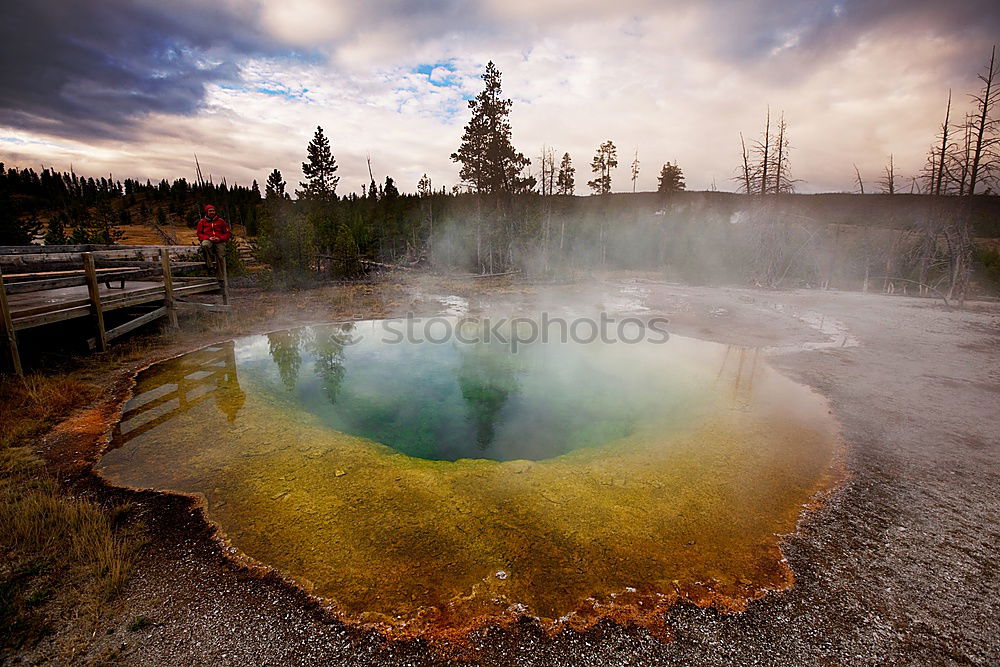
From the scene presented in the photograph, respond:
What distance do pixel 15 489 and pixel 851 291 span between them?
96.9 feet

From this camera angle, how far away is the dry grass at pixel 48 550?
9.32 feet

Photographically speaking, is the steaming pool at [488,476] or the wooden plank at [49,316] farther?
the wooden plank at [49,316]

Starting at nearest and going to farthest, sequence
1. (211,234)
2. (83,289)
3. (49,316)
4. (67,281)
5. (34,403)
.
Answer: (34,403) → (49,316) → (67,281) → (83,289) → (211,234)

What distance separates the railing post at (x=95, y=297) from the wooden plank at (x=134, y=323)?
0.15m

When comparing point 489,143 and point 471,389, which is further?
point 489,143

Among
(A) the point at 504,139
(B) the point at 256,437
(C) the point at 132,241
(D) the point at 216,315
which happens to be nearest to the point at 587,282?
(A) the point at 504,139

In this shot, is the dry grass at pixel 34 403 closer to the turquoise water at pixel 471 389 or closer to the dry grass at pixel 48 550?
the dry grass at pixel 48 550

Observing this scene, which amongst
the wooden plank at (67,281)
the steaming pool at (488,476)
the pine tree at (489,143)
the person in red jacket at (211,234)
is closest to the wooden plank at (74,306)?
the wooden plank at (67,281)

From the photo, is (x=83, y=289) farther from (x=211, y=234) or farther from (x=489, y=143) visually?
(x=489, y=143)

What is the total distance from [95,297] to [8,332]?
204 cm

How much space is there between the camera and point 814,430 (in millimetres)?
6336

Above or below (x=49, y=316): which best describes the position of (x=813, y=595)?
below

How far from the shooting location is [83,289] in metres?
11.7

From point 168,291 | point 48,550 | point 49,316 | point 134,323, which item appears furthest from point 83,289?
point 48,550
